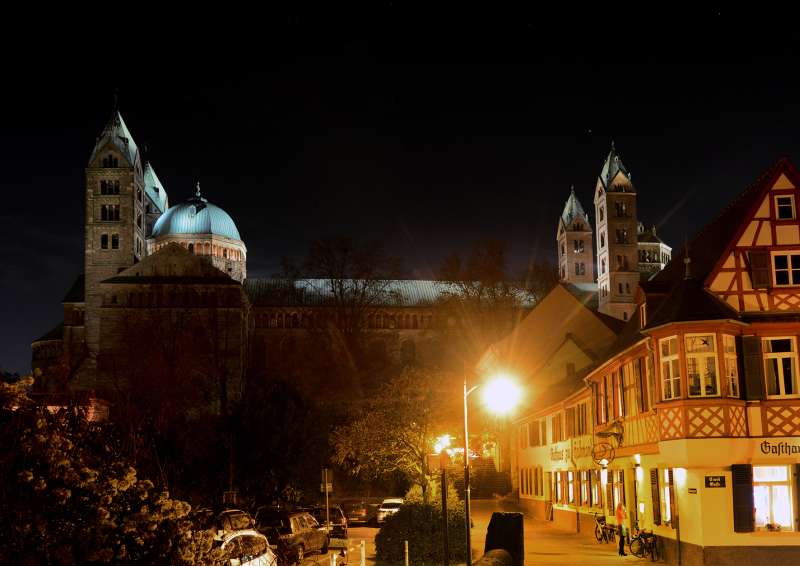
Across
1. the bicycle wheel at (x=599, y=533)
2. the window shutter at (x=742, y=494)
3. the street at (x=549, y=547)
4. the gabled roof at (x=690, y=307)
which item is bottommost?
the street at (x=549, y=547)

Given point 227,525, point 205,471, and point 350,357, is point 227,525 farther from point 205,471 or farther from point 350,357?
point 350,357

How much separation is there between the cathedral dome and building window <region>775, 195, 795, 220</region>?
10793 cm

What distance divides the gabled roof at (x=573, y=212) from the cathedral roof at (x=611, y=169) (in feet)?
62.6

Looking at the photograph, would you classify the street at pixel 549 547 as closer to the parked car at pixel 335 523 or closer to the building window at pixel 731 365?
the parked car at pixel 335 523

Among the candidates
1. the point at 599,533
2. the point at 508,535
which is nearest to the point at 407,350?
the point at 599,533

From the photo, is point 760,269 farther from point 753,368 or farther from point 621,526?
point 621,526

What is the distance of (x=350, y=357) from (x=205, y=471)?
121 feet

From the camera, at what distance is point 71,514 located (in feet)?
39.7

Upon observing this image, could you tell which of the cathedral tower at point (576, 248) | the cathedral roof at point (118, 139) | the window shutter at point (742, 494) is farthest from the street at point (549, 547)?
the cathedral tower at point (576, 248)

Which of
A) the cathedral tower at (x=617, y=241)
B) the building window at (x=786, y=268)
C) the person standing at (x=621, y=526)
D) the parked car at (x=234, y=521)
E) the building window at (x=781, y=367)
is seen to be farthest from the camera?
the cathedral tower at (x=617, y=241)

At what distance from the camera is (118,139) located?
121 m

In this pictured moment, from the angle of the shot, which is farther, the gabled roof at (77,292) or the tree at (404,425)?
the gabled roof at (77,292)

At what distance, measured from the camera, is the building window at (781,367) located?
25.9 meters

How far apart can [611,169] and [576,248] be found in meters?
22.8
